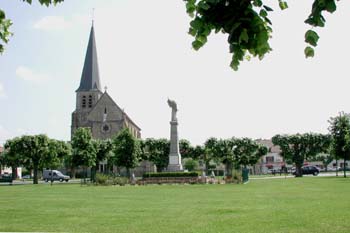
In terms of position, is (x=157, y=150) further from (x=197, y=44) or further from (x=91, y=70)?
(x=197, y=44)

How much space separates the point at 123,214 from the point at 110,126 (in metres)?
75.1

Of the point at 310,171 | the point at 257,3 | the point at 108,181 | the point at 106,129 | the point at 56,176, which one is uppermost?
the point at 106,129

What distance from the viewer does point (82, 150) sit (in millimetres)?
55938

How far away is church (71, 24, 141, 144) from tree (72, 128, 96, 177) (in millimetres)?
31143

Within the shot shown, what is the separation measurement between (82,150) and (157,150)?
17.0m

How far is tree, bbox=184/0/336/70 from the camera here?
4855 millimetres

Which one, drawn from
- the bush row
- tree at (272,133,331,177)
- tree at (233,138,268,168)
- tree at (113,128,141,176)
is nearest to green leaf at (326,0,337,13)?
the bush row

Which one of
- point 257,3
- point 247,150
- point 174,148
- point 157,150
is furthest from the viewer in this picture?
point 247,150

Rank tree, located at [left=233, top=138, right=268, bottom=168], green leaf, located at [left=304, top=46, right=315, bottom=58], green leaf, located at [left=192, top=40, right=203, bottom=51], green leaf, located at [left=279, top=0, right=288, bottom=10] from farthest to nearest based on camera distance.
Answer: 1. tree, located at [left=233, top=138, right=268, bottom=168]
2. green leaf, located at [left=279, top=0, right=288, bottom=10]
3. green leaf, located at [left=192, top=40, right=203, bottom=51]
4. green leaf, located at [left=304, top=46, right=315, bottom=58]

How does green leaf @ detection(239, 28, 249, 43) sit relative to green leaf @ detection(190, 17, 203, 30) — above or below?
below

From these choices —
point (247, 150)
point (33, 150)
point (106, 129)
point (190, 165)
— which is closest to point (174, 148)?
point (33, 150)

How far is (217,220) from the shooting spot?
12.9 m

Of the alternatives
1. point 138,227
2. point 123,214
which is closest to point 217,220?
point 138,227

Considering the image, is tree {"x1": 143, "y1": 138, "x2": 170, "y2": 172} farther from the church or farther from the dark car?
the dark car
